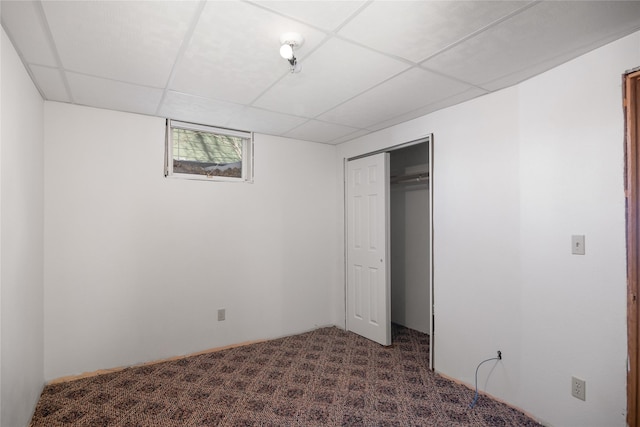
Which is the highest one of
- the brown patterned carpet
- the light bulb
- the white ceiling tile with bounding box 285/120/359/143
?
the white ceiling tile with bounding box 285/120/359/143

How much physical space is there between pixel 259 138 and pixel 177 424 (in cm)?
270

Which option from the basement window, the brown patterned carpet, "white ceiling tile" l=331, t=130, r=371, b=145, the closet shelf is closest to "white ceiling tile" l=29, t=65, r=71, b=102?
the basement window

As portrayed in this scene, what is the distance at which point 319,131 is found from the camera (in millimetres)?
3564

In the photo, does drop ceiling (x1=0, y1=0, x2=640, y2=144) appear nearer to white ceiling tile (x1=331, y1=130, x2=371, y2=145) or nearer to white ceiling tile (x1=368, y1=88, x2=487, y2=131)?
A: white ceiling tile (x1=368, y1=88, x2=487, y2=131)

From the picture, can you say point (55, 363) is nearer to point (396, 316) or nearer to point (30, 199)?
point (30, 199)

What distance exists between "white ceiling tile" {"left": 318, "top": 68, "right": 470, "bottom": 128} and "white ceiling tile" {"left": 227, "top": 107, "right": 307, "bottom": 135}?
35 cm

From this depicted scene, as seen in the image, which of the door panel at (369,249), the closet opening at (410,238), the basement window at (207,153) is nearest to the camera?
the basement window at (207,153)

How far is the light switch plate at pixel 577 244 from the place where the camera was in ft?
6.38

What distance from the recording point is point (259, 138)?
3.67 meters

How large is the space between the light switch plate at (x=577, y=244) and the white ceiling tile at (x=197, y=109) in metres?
2.58

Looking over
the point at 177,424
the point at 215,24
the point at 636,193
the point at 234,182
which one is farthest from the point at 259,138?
the point at 636,193

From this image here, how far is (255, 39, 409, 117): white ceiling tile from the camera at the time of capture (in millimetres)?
1912

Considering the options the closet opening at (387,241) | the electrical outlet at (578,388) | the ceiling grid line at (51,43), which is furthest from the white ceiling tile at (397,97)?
the electrical outlet at (578,388)

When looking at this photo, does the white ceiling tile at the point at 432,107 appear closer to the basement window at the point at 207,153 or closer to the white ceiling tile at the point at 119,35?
the basement window at the point at 207,153
